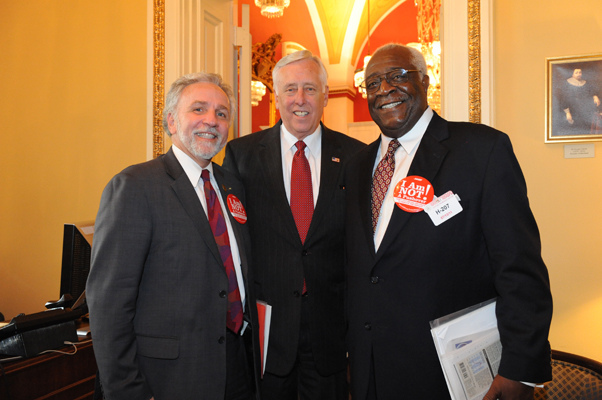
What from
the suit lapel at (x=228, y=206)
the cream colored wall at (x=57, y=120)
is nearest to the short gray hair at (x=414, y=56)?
the suit lapel at (x=228, y=206)

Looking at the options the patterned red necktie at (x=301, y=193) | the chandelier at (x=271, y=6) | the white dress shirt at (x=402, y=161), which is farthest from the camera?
→ the chandelier at (x=271, y=6)

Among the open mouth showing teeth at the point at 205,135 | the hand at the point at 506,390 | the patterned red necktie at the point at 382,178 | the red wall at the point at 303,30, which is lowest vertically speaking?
the hand at the point at 506,390

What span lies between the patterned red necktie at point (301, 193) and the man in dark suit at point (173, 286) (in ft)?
1.08

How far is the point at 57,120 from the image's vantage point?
401 centimetres

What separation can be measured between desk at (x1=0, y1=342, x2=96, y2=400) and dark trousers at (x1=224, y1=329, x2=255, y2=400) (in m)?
0.76

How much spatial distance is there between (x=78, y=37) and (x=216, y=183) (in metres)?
2.73

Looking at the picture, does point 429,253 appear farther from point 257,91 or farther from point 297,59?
point 257,91

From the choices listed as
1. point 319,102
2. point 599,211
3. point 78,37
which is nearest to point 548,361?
point 319,102

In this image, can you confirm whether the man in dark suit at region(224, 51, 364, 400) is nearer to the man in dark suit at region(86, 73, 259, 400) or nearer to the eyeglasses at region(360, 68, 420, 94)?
the man in dark suit at region(86, 73, 259, 400)

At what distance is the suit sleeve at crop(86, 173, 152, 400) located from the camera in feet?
4.91

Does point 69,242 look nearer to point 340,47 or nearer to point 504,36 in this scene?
point 504,36

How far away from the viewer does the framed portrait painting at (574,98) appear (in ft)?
8.92

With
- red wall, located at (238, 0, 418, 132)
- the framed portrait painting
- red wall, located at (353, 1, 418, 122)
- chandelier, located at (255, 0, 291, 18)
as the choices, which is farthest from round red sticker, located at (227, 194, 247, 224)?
red wall, located at (353, 1, 418, 122)

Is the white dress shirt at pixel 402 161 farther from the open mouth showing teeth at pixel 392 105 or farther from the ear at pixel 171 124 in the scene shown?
the ear at pixel 171 124
